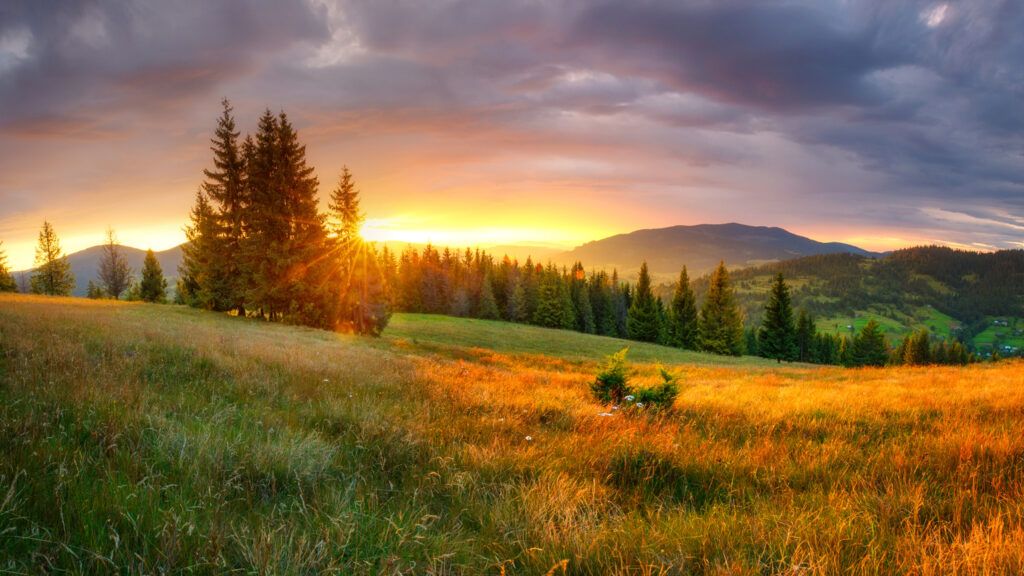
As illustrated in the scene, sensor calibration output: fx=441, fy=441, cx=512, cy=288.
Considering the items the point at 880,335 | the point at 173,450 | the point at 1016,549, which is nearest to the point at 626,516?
the point at 1016,549

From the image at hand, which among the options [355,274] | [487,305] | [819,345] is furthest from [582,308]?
[355,274]

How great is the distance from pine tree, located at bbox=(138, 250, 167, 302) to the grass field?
205 feet

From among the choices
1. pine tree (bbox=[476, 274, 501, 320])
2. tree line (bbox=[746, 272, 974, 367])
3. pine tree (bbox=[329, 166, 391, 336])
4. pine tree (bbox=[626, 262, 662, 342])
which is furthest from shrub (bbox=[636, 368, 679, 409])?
pine tree (bbox=[476, 274, 501, 320])

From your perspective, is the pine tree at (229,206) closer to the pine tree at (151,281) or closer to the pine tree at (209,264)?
the pine tree at (209,264)

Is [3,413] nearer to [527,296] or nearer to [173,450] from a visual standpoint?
[173,450]

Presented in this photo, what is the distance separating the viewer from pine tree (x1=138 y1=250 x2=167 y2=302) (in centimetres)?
5569

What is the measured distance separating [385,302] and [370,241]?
532 centimetres

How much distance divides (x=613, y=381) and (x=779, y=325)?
61.1m

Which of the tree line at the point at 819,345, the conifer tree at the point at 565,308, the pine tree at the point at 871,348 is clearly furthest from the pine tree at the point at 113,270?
the pine tree at the point at 871,348

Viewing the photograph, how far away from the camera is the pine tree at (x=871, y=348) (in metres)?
77.9

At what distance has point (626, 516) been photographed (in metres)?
2.90

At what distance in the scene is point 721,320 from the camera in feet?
203

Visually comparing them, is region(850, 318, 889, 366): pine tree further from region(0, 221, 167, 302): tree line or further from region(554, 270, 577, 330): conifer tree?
region(0, 221, 167, 302): tree line

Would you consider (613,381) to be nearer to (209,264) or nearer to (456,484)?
(456,484)
